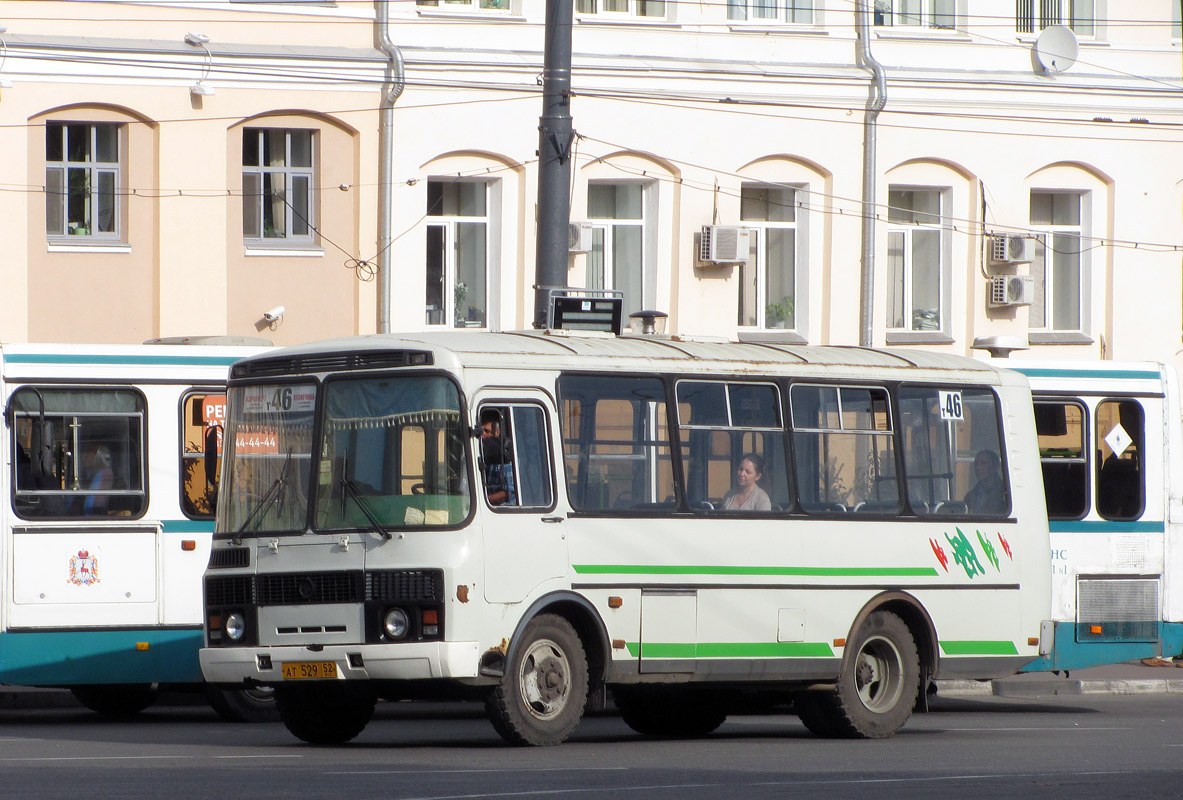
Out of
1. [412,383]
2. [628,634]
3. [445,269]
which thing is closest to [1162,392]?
[628,634]

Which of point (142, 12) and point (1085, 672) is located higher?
point (142, 12)

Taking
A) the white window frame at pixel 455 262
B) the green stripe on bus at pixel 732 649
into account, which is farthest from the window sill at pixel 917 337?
the green stripe on bus at pixel 732 649

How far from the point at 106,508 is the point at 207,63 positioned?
9.72 metres

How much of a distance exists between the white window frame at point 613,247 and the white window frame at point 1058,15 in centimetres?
594

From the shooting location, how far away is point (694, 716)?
14992 mm

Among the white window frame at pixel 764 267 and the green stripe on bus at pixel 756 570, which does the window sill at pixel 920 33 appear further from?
the green stripe on bus at pixel 756 570

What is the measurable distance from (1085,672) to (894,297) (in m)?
7.20

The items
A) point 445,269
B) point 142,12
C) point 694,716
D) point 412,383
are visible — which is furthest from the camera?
point 445,269

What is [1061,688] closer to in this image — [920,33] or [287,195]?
[920,33]

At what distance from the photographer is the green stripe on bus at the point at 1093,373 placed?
17.8 metres

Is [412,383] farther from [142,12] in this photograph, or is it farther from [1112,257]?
[1112,257]

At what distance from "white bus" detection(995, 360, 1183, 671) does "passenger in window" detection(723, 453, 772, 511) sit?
4082 mm

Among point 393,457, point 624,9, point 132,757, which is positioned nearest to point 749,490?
point 393,457

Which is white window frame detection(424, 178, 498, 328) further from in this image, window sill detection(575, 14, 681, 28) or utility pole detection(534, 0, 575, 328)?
utility pole detection(534, 0, 575, 328)
